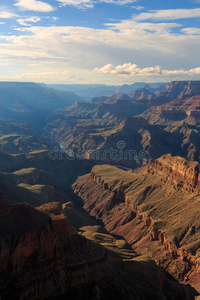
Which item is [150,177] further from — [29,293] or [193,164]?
[29,293]

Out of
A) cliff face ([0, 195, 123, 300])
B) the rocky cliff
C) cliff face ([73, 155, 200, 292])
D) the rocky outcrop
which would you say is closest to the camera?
cliff face ([0, 195, 123, 300])

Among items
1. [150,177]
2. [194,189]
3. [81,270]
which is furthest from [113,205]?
[81,270]

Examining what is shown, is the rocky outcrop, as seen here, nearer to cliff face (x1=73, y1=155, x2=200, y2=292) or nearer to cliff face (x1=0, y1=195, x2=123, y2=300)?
cliff face (x1=73, y1=155, x2=200, y2=292)

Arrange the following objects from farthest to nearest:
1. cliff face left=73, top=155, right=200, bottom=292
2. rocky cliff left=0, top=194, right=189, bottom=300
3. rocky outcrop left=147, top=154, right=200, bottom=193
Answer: rocky outcrop left=147, top=154, right=200, bottom=193 → cliff face left=73, top=155, right=200, bottom=292 → rocky cliff left=0, top=194, right=189, bottom=300

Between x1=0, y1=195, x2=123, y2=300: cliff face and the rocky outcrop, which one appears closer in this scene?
x1=0, y1=195, x2=123, y2=300: cliff face

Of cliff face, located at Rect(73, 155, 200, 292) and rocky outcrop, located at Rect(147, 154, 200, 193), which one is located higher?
rocky outcrop, located at Rect(147, 154, 200, 193)

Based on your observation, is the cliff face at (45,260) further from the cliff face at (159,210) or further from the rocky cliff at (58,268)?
the cliff face at (159,210)

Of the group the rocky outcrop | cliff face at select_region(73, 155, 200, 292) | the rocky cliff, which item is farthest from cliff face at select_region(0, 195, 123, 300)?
the rocky outcrop

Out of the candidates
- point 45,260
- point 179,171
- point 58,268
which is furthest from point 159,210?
point 45,260

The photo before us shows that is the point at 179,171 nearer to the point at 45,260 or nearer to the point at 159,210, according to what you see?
the point at 159,210

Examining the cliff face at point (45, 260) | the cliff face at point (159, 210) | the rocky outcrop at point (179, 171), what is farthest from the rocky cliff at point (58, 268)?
the rocky outcrop at point (179, 171)
